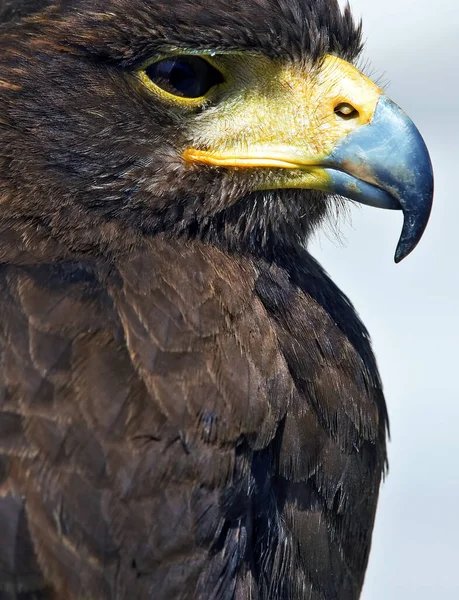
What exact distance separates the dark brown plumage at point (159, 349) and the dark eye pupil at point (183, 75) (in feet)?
0.16

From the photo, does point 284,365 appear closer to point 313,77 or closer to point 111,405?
point 111,405

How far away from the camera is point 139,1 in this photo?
2979 mm

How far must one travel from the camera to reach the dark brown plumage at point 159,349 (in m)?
2.65

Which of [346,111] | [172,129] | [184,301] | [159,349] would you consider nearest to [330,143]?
[346,111]

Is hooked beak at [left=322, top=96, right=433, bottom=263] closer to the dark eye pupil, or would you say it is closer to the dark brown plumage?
the dark brown plumage

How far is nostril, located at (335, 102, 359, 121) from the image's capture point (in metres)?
3.11

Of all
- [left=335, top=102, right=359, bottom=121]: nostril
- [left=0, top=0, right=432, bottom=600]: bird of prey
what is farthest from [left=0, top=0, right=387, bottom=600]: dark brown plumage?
[left=335, top=102, right=359, bottom=121]: nostril

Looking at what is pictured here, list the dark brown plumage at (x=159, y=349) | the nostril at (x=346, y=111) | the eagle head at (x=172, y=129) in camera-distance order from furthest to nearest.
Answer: the nostril at (x=346, y=111), the eagle head at (x=172, y=129), the dark brown plumage at (x=159, y=349)

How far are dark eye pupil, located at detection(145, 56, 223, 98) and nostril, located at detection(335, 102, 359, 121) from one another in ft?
1.13

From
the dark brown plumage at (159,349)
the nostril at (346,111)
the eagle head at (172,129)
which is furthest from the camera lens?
the nostril at (346,111)

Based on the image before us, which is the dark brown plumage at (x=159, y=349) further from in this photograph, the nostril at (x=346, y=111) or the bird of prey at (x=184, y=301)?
the nostril at (x=346, y=111)

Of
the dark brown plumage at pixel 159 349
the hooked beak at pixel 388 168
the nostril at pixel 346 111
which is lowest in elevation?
the dark brown plumage at pixel 159 349

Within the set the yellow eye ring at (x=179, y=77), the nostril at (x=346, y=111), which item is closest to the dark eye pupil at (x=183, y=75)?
the yellow eye ring at (x=179, y=77)

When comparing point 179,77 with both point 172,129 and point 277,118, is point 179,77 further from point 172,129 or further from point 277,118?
point 277,118
